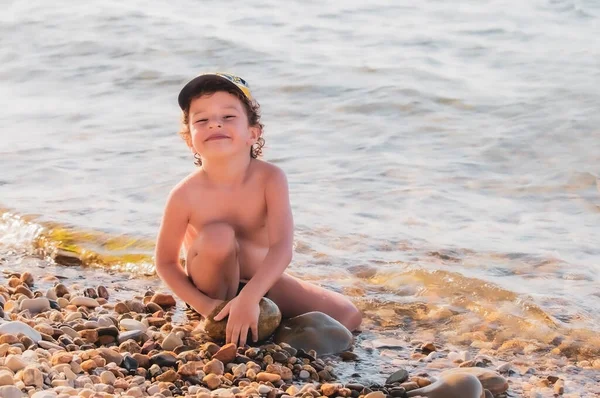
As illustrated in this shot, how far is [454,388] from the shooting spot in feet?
13.3

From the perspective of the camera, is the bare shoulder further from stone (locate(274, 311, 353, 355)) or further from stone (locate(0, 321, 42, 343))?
stone (locate(0, 321, 42, 343))

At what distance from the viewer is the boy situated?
4.70m

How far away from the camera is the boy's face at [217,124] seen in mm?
4707

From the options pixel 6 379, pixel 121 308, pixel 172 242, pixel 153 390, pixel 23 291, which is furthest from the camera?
pixel 23 291

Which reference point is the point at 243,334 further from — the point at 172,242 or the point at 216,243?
the point at 172,242

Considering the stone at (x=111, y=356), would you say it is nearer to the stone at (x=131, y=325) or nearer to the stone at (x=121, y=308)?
the stone at (x=131, y=325)

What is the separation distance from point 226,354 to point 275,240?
714 millimetres

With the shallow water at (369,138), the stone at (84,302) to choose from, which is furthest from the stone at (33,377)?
the shallow water at (369,138)

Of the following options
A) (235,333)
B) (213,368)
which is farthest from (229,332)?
(213,368)

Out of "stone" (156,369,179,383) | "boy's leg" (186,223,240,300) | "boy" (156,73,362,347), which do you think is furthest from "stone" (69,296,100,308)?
"stone" (156,369,179,383)

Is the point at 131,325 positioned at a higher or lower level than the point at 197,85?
lower

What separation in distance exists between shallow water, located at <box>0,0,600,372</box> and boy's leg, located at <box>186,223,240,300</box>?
829 mm

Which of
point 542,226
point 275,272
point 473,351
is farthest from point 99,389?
point 542,226

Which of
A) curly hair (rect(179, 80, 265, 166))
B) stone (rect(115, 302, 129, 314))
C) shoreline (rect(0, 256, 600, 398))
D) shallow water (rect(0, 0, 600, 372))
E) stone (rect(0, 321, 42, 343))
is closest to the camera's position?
stone (rect(0, 321, 42, 343))
